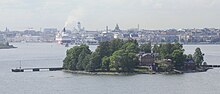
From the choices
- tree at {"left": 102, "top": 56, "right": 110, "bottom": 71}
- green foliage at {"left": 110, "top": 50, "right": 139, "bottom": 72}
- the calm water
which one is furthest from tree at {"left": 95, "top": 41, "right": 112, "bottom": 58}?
the calm water

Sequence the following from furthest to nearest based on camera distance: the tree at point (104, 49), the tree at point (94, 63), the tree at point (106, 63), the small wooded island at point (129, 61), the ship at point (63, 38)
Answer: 1. the ship at point (63, 38)
2. the tree at point (104, 49)
3. the tree at point (94, 63)
4. the tree at point (106, 63)
5. the small wooded island at point (129, 61)

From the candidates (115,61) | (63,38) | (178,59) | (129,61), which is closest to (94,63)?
(115,61)

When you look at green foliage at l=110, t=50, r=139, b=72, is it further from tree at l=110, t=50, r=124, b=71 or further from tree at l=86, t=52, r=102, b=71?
tree at l=86, t=52, r=102, b=71

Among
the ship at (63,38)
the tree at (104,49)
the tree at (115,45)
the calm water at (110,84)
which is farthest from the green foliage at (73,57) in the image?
the ship at (63,38)

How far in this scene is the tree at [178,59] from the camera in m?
29.2

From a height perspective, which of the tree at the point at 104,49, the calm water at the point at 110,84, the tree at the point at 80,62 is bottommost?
the calm water at the point at 110,84

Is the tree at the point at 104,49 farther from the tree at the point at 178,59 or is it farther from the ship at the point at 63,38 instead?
the ship at the point at 63,38

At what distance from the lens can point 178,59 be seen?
96.2 feet

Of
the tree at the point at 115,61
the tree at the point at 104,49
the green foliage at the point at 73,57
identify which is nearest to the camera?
the tree at the point at 115,61

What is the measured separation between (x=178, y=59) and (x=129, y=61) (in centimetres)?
278

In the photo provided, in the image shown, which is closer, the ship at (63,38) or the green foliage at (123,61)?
the green foliage at (123,61)

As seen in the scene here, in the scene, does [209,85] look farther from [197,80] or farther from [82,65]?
[82,65]

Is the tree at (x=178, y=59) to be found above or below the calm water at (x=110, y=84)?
above

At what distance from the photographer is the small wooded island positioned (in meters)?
27.7
